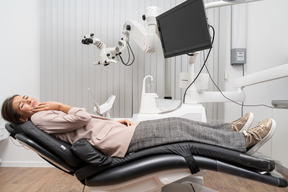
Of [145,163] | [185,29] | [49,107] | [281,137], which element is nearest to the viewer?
[145,163]

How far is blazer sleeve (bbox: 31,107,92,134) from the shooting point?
1.12m

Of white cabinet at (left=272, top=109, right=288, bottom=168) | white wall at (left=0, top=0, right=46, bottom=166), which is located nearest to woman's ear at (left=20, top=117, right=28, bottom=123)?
white wall at (left=0, top=0, right=46, bottom=166)

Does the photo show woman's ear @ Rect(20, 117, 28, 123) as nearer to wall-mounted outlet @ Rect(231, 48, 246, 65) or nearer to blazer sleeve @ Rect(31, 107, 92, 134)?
blazer sleeve @ Rect(31, 107, 92, 134)

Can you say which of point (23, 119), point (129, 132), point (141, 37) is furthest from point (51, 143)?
point (141, 37)

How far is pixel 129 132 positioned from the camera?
3.89 ft

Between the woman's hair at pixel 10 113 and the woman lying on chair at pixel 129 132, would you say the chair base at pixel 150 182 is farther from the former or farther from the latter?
the woman's hair at pixel 10 113

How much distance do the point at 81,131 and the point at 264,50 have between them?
212cm

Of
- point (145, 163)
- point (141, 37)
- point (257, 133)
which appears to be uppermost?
point (141, 37)

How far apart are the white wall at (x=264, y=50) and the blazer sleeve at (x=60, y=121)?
1.82m

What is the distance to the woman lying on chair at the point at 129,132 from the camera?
108 centimetres

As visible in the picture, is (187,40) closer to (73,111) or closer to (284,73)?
(284,73)

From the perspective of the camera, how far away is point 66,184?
191cm

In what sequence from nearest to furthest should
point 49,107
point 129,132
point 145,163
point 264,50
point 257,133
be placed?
point 145,163 → point 257,133 → point 129,132 → point 49,107 → point 264,50

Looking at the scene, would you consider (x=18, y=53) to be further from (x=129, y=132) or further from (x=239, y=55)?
(x=239, y=55)
